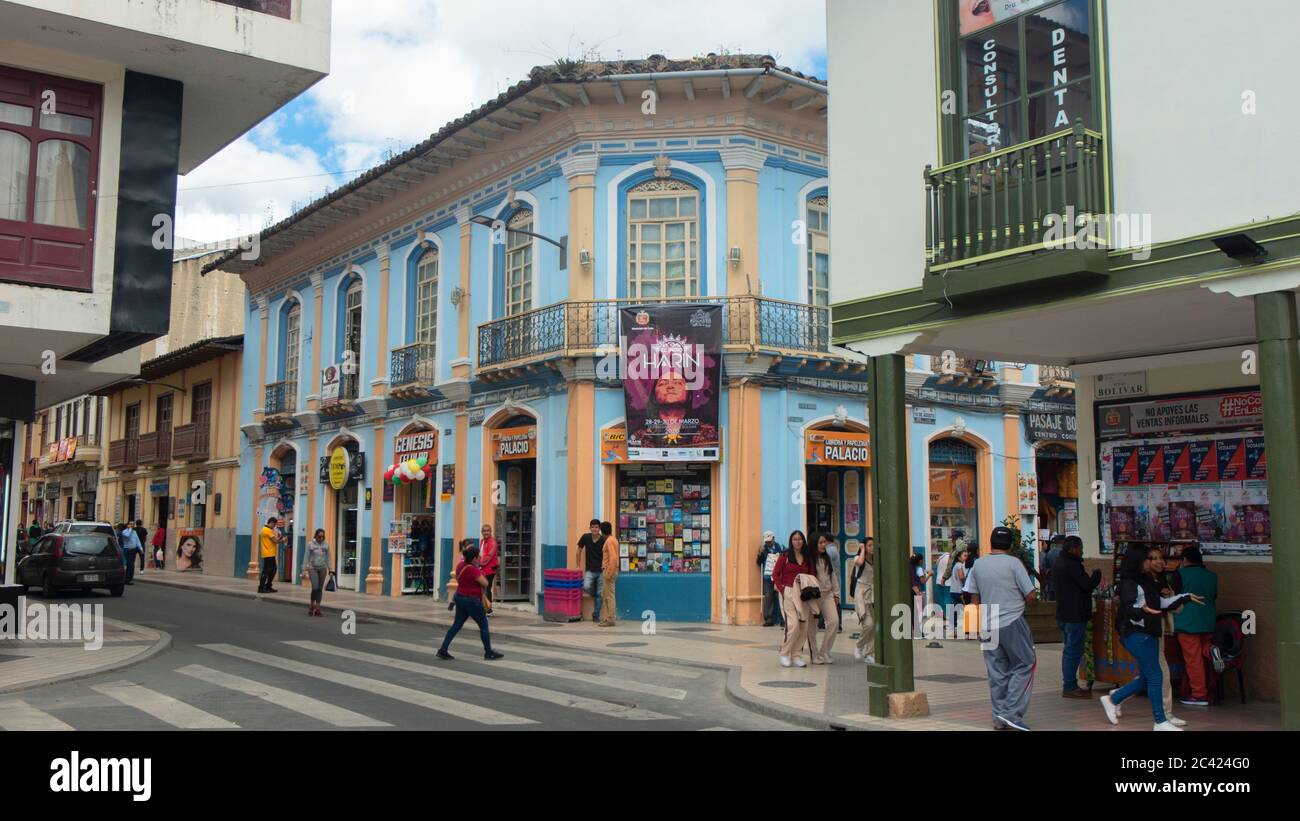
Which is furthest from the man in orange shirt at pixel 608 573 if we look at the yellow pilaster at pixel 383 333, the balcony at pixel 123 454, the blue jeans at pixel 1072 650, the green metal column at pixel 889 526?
the balcony at pixel 123 454

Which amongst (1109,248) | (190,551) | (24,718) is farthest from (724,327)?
(190,551)

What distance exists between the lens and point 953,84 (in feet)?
34.3

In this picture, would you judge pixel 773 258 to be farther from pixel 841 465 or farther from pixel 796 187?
pixel 841 465

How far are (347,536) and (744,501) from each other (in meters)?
12.5

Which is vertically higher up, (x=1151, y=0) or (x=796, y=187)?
(x=796, y=187)

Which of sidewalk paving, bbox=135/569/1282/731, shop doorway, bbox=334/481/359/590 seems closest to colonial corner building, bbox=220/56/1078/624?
sidewalk paving, bbox=135/569/1282/731

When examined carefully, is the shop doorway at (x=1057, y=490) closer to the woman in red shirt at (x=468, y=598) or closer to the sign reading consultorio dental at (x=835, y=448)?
the sign reading consultorio dental at (x=835, y=448)

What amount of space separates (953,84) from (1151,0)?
1.94 metres

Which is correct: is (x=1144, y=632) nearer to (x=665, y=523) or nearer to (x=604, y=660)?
(x=604, y=660)

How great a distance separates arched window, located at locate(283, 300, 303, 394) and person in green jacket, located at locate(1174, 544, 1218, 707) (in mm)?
24087

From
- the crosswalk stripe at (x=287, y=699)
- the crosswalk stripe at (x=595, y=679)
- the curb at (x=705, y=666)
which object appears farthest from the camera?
the crosswalk stripe at (x=595, y=679)

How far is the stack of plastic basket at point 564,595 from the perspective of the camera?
1880 cm

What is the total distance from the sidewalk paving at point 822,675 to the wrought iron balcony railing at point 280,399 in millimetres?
8141

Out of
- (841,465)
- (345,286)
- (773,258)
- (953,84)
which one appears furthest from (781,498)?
(345,286)
